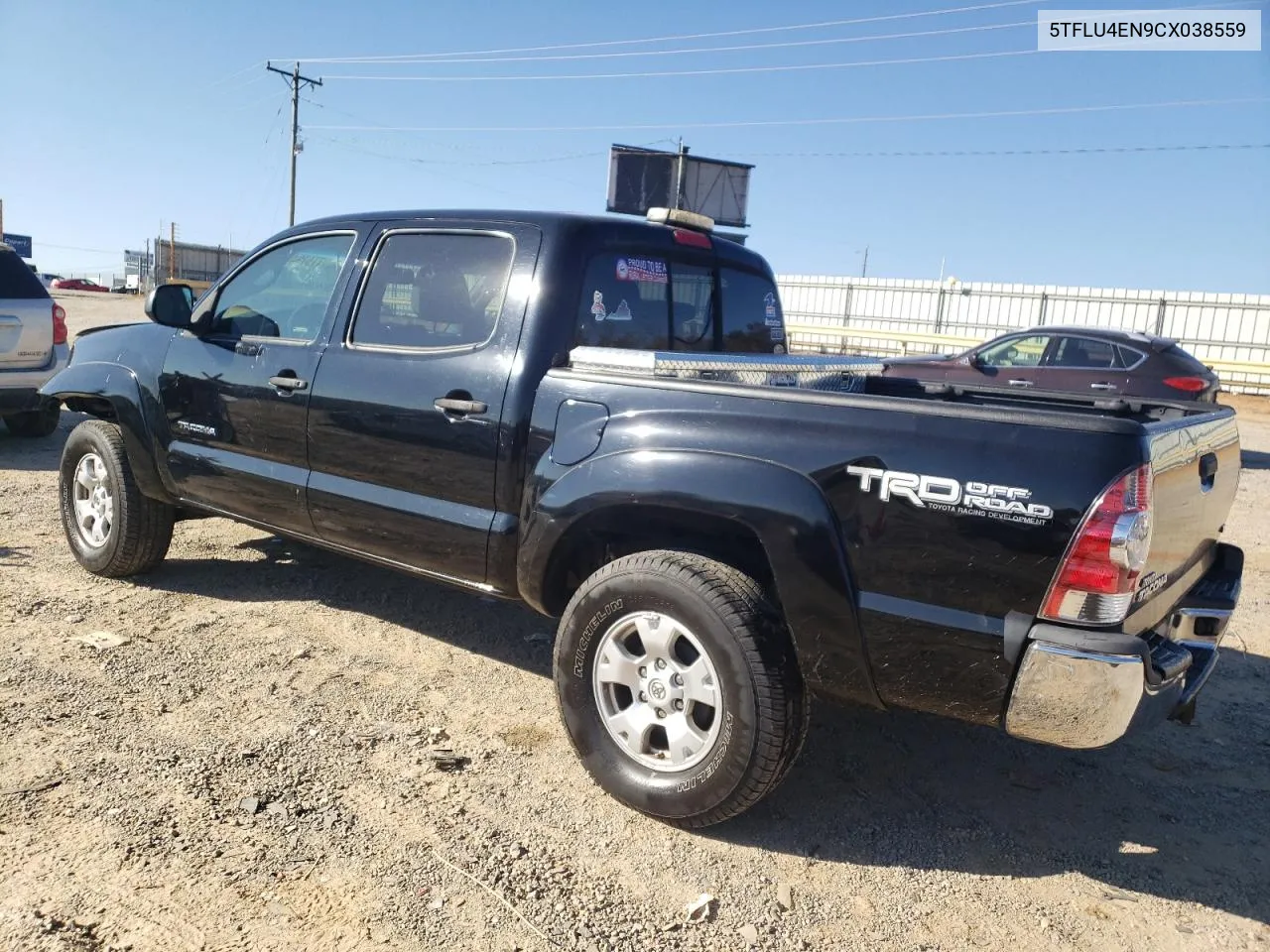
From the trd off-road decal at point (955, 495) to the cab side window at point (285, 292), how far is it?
101 inches

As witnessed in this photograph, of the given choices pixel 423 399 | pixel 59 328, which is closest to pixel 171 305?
pixel 423 399

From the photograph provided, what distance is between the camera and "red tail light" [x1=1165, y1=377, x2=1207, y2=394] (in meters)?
9.45

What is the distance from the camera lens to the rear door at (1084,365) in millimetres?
9859

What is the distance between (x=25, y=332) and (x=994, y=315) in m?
23.2

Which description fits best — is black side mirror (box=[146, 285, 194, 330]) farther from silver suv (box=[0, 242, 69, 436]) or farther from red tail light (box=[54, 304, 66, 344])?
red tail light (box=[54, 304, 66, 344])

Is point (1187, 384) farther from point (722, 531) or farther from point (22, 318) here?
point (22, 318)

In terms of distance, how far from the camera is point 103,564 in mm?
4996

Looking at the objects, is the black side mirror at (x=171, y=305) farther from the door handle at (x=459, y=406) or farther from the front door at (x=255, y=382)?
the door handle at (x=459, y=406)

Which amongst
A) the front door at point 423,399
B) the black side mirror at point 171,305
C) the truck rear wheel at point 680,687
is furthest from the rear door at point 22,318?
the truck rear wheel at point 680,687

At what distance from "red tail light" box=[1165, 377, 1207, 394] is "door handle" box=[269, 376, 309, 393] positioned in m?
8.43

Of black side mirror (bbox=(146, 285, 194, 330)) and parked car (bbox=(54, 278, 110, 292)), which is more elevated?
parked car (bbox=(54, 278, 110, 292))

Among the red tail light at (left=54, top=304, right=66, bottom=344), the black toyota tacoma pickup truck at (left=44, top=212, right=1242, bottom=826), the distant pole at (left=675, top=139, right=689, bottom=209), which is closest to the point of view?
the black toyota tacoma pickup truck at (left=44, top=212, right=1242, bottom=826)

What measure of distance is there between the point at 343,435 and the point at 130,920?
1.96m

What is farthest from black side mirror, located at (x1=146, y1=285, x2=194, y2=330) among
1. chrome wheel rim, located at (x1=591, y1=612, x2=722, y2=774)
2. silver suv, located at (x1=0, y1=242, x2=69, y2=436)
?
silver suv, located at (x1=0, y1=242, x2=69, y2=436)
